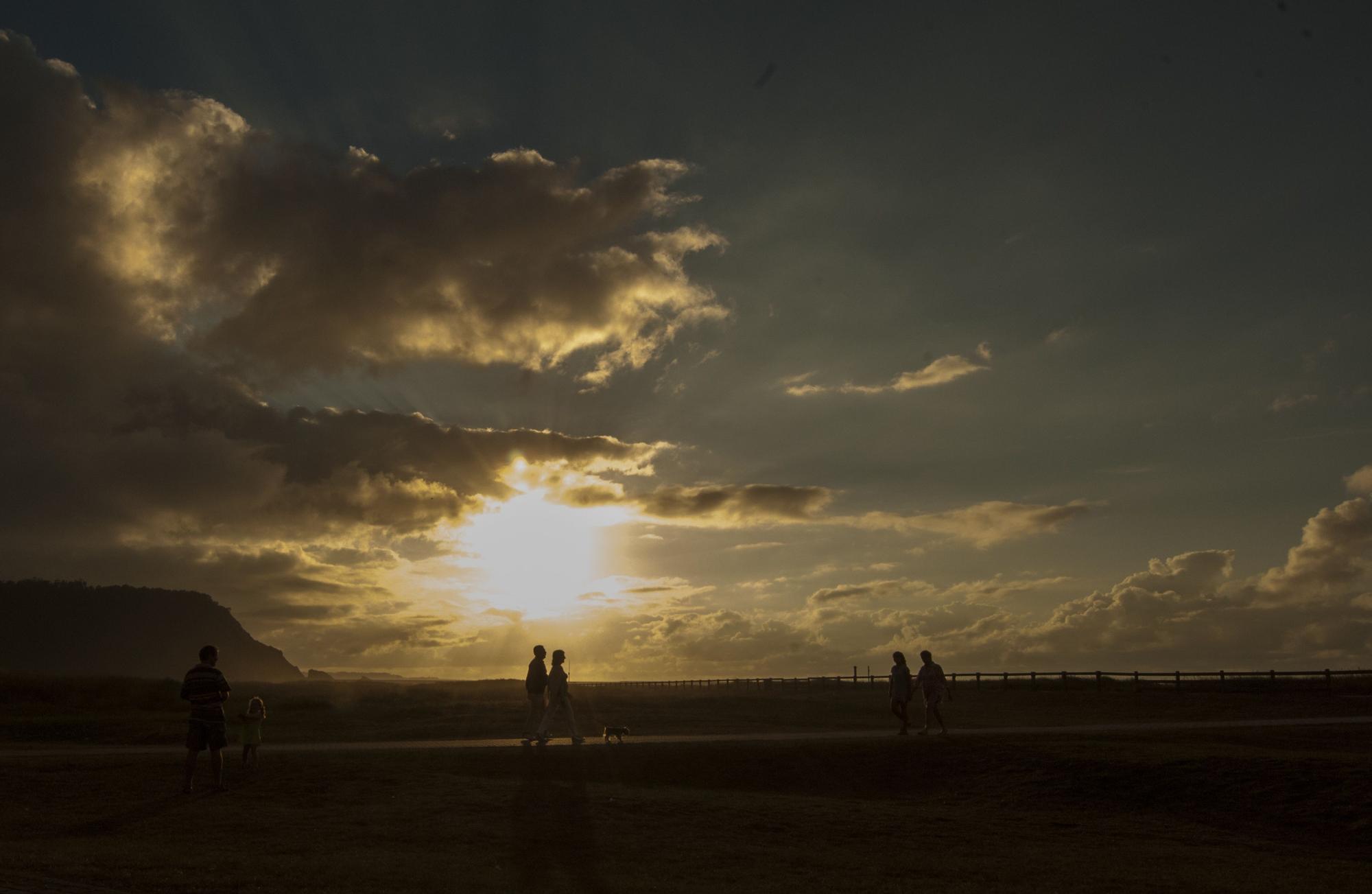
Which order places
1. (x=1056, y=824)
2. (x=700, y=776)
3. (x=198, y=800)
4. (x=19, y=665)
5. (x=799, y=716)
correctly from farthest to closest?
(x=19, y=665) < (x=799, y=716) < (x=700, y=776) < (x=1056, y=824) < (x=198, y=800)

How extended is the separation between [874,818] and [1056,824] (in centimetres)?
326

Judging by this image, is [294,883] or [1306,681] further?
[1306,681]

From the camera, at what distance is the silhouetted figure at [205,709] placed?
52.9 feet

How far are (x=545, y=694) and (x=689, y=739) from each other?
4054 millimetres

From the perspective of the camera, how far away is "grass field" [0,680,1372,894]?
472 inches

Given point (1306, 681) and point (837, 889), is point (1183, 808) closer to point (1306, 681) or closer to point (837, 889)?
point (837, 889)

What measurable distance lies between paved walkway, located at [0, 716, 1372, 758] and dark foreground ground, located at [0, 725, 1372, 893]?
4.24ft

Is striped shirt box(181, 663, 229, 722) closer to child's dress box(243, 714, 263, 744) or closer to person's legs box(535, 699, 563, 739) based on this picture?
child's dress box(243, 714, 263, 744)

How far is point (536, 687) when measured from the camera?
2245 cm

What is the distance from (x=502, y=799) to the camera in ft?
54.1

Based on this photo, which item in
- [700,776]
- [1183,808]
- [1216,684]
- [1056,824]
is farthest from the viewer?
[1216,684]

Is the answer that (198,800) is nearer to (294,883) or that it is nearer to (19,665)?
(294,883)

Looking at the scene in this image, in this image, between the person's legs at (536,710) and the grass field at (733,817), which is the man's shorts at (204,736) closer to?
the grass field at (733,817)

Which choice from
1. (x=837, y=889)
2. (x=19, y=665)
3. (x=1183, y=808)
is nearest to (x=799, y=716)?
(x=1183, y=808)
